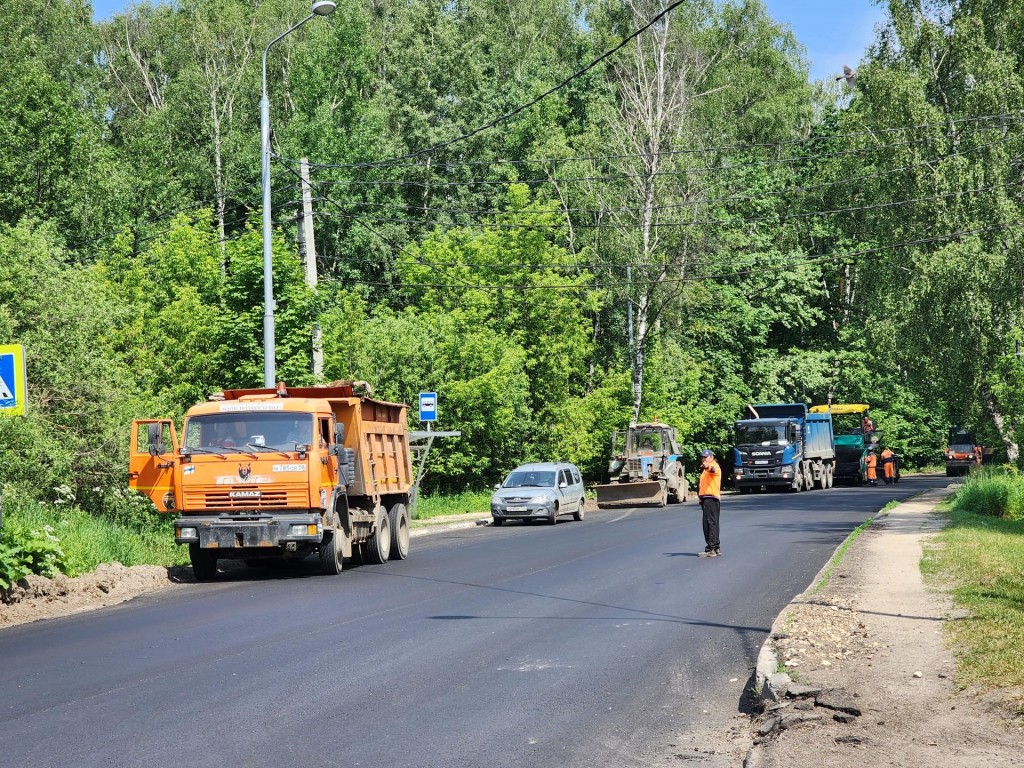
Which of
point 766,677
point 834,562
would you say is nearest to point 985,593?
point 834,562

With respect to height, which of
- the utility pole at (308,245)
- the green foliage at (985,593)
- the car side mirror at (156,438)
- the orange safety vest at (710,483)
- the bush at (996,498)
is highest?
the utility pole at (308,245)

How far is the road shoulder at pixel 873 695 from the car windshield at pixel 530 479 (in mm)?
20467

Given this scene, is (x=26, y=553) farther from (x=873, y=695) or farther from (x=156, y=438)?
(x=873, y=695)

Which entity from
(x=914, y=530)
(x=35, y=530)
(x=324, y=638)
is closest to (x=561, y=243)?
(x=914, y=530)

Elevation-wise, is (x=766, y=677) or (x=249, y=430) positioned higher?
(x=249, y=430)

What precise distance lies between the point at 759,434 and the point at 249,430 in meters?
33.0

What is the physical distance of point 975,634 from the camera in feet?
33.4

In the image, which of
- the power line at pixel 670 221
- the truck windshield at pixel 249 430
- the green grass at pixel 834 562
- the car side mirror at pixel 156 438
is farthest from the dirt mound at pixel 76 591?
the power line at pixel 670 221

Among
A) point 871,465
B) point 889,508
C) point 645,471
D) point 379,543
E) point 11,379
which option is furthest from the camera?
point 871,465

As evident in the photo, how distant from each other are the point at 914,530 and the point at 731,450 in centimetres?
3248

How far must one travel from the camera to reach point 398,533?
22062 millimetres

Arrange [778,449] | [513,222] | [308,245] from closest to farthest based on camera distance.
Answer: [308,245]
[778,449]
[513,222]

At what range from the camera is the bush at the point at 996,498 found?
26656 mm

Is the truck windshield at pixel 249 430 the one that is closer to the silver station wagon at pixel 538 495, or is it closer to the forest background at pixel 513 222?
the forest background at pixel 513 222
